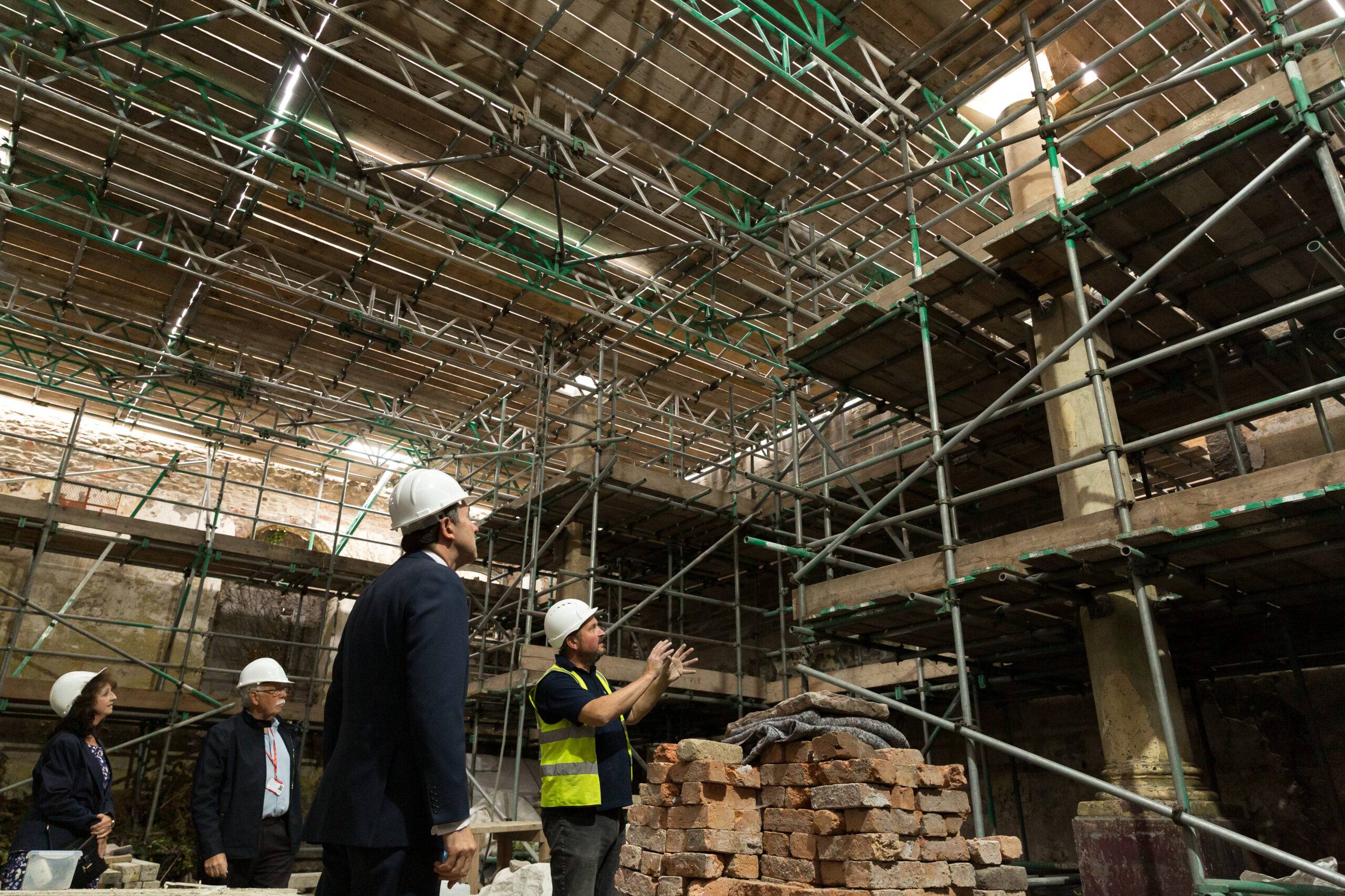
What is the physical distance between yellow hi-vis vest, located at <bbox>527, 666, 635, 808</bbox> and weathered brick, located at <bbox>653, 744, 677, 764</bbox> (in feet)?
4.61

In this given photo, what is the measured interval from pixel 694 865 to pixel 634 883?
0.60 metres

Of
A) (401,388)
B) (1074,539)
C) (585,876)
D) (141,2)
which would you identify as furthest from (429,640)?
(401,388)

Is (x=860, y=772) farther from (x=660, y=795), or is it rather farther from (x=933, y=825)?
(x=660, y=795)

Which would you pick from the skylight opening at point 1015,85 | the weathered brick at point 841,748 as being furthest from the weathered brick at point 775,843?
the skylight opening at point 1015,85

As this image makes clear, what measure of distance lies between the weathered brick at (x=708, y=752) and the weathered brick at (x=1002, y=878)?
162cm

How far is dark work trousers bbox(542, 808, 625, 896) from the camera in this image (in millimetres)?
3854

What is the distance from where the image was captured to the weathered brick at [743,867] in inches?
199

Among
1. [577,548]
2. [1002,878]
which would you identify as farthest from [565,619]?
[577,548]

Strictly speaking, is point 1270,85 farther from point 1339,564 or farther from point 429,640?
point 429,640

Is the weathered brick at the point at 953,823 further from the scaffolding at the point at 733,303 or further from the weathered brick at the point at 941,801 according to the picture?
the scaffolding at the point at 733,303

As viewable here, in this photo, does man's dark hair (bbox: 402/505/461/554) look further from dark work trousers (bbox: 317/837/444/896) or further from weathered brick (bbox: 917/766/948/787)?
weathered brick (bbox: 917/766/948/787)

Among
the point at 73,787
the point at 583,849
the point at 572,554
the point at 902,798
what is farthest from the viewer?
the point at 572,554

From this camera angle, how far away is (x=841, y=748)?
5.01 meters

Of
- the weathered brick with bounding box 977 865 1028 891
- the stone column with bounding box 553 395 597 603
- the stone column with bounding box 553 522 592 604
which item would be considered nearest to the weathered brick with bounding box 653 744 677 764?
the weathered brick with bounding box 977 865 1028 891
